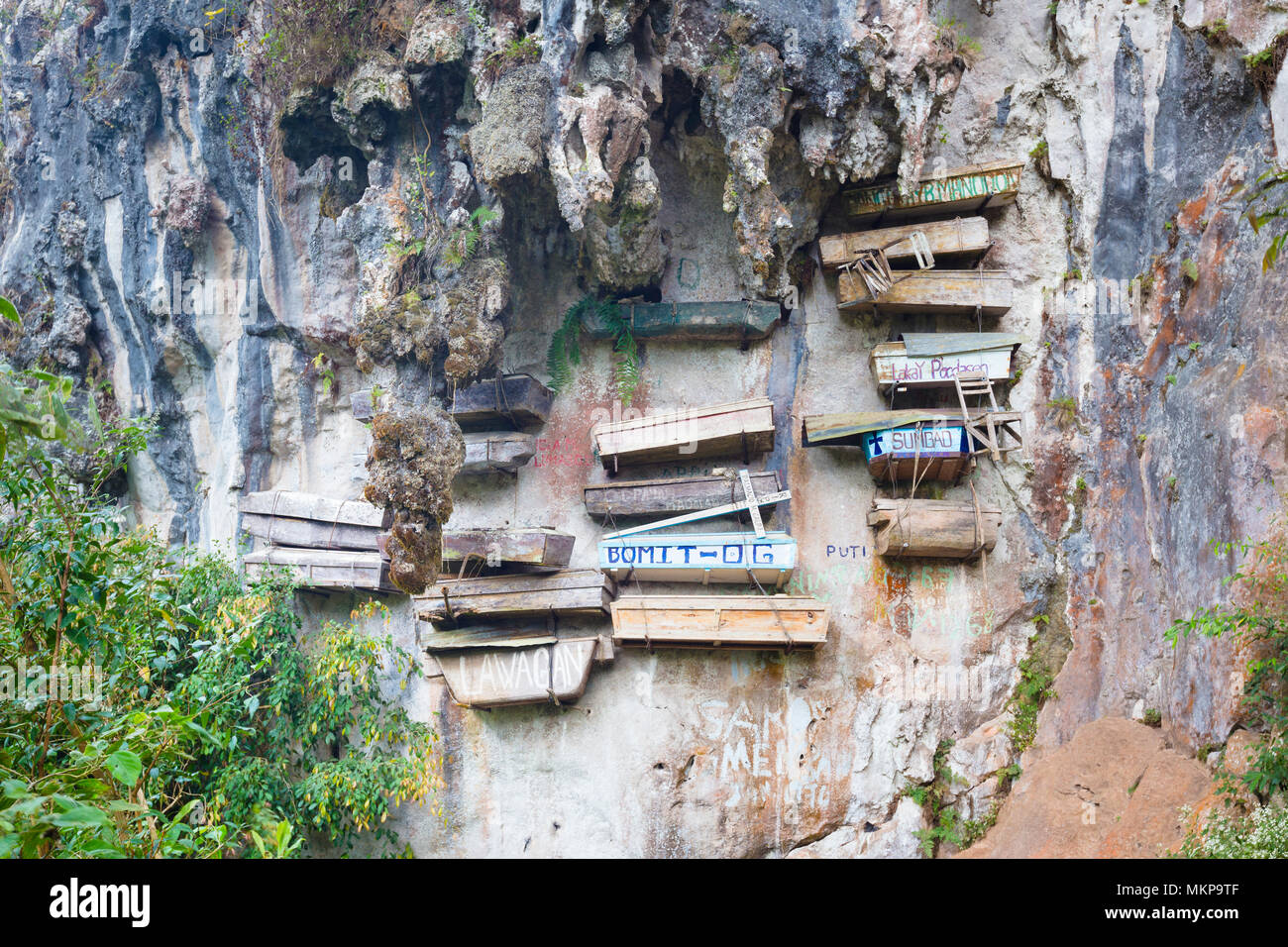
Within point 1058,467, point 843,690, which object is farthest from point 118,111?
point 1058,467

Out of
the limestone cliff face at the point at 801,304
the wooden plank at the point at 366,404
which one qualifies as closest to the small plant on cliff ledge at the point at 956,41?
the limestone cliff face at the point at 801,304

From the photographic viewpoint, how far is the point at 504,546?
824 centimetres

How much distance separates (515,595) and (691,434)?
2.06m

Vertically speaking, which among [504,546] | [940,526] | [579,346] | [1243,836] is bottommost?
[1243,836]

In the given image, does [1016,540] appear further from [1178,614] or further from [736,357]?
[736,357]

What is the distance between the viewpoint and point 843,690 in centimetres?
827

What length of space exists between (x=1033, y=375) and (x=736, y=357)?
2.62 meters

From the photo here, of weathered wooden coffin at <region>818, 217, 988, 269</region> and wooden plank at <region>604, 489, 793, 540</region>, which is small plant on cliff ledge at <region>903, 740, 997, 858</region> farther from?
weathered wooden coffin at <region>818, 217, 988, 269</region>

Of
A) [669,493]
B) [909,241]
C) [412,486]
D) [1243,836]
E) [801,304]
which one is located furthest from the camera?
[801,304]

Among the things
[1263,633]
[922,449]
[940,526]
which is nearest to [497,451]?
[922,449]

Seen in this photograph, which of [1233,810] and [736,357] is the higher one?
[736,357]

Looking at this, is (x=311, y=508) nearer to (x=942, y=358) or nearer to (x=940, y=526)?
(x=940, y=526)

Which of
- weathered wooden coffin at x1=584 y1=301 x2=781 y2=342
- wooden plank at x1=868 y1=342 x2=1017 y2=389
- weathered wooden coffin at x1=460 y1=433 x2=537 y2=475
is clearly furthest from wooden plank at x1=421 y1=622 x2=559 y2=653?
wooden plank at x1=868 y1=342 x2=1017 y2=389

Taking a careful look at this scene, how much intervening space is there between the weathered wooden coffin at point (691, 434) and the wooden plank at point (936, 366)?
3.48 ft
